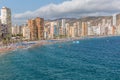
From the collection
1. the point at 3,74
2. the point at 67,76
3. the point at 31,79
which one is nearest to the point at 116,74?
the point at 67,76

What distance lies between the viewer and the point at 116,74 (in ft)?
177

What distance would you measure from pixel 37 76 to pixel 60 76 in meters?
4.64

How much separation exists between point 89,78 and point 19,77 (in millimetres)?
13752

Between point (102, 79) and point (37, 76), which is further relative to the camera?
point (37, 76)

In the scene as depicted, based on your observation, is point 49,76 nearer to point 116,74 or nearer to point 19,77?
point 19,77

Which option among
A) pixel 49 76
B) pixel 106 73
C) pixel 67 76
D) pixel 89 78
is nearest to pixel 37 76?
pixel 49 76

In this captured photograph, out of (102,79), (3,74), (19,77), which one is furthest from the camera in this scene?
(3,74)

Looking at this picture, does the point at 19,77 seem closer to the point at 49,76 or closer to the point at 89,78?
the point at 49,76

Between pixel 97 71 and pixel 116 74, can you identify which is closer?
pixel 116 74

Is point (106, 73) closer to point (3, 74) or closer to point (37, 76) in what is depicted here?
point (37, 76)

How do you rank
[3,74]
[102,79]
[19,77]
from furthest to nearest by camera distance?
[3,74]
[19,77]
[102,79]

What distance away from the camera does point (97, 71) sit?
57781 mm

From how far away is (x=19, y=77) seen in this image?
52906 mm

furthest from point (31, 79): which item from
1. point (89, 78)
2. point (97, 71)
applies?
point (97, 71)
